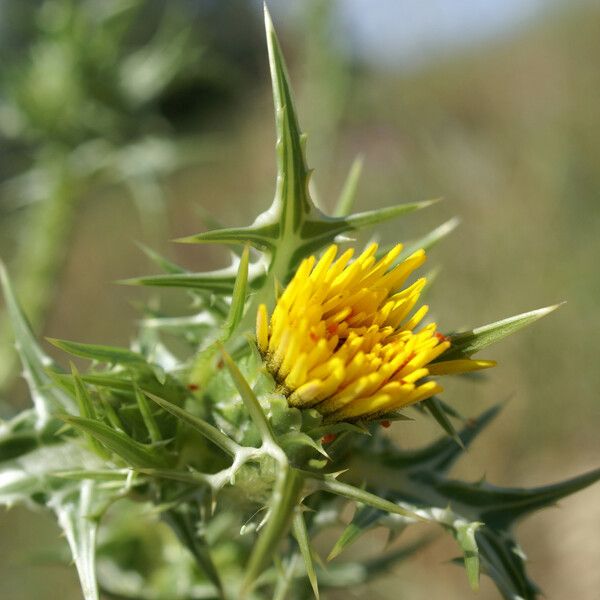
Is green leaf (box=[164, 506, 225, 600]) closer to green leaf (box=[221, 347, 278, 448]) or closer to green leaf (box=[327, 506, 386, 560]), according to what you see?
green leaf (box=[327, 506, 386, 560])

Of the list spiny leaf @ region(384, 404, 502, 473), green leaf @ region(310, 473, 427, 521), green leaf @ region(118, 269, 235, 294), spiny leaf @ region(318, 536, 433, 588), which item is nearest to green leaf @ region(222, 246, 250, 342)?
green leaf @ region(118, 269, 235, 294)

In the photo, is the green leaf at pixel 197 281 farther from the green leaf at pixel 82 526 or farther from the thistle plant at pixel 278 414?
the green leaf at pixel 82 526

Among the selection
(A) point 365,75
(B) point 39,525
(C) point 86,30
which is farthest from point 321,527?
(A) point 365,75

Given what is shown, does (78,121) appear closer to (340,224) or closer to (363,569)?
(340,224)

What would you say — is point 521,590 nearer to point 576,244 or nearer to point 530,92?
point 576,244

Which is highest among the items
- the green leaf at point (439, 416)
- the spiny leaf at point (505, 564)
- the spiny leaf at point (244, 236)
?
the spiny leaf at point (244, 236)

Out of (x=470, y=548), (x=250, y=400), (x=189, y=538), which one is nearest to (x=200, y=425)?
(x=250, y=400)

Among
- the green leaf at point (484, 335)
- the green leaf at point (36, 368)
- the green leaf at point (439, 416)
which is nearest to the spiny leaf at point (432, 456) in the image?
the green leaf at point (439, 416)
